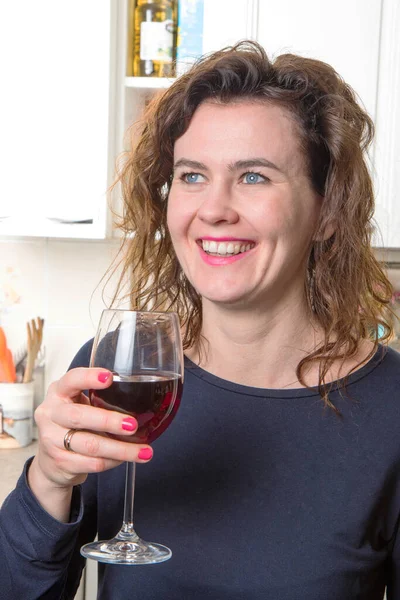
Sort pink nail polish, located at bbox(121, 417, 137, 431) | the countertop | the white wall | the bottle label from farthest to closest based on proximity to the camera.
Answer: the white wall → the bottle label → the countertop → pink nail polish, located at bbox(121, 417, 137, 431)

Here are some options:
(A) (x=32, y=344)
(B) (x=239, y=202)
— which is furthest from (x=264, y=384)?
(A) (x=32, y=344)

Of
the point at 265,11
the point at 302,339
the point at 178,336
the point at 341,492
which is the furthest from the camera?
the point at 265,11

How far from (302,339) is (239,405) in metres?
0.15

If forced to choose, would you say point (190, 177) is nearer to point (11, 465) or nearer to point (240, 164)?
point (240, 164)

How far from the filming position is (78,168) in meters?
2.24

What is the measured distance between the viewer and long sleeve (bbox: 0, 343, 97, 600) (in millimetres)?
1017

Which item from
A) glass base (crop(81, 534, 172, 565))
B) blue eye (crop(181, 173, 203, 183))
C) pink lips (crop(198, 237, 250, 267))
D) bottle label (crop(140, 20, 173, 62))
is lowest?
glass base (crop(81, 534, 172, 565))

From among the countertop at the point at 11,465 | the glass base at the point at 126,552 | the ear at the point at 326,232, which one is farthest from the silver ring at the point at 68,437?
the countertop at the point at 11,465

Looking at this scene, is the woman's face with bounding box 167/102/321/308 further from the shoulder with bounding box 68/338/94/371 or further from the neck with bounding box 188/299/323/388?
the shoulder with bounding box 68/338/94/371

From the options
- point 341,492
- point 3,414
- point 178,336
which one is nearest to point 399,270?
point 3,414

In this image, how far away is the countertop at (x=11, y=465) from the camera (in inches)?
80.9

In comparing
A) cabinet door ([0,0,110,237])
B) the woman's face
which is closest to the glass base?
the woman's face

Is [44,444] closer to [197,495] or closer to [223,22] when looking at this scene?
[197,495]

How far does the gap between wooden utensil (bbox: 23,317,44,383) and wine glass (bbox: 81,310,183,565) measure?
1674mm
